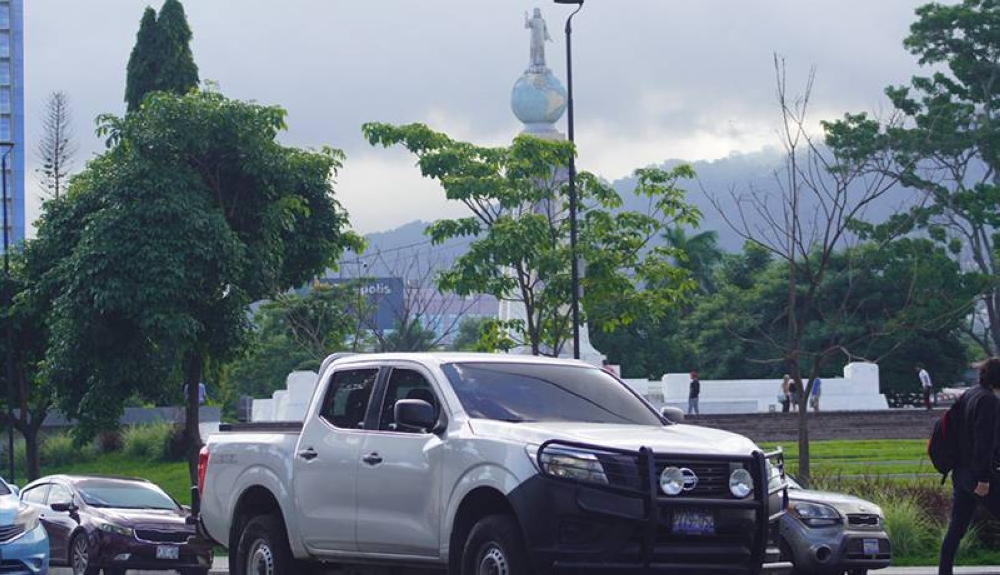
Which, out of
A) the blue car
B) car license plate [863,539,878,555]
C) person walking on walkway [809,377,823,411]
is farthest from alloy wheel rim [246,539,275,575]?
person walking on walkway [809,377,823,411]

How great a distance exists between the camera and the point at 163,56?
1714 inches

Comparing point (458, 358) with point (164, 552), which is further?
point (164, 552)

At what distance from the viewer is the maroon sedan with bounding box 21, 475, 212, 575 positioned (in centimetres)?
2000

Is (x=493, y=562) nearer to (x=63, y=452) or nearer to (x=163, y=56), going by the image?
(x=163, y=56)

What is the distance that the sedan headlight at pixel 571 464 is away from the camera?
33.7ft

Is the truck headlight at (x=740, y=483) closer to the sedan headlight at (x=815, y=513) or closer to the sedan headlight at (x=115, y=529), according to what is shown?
the sedan headlight at (x=815, y=513)

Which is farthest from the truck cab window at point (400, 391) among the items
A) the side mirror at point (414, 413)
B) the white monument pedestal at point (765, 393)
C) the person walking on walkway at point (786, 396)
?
the white monument pedestal at point (765, 393)

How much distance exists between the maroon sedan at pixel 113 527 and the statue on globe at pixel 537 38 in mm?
37725

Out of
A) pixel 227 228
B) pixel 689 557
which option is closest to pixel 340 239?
pixel 227 228

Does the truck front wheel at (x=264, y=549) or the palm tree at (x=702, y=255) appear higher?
the palm tree at (x=702, y=255)

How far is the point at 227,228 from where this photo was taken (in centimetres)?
3145

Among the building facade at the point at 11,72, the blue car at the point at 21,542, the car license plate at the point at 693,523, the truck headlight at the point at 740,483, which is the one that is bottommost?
the blue car at the point at 21,542

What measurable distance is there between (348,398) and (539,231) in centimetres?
1783

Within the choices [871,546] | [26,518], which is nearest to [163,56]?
[26,518]
